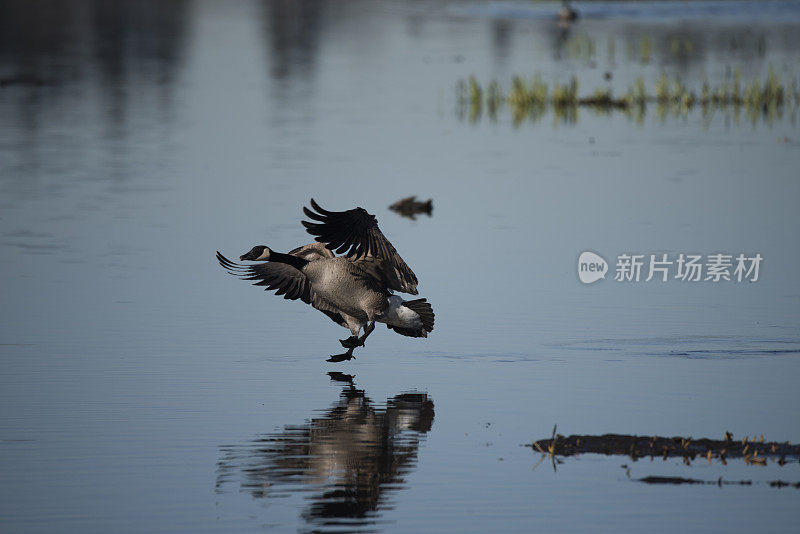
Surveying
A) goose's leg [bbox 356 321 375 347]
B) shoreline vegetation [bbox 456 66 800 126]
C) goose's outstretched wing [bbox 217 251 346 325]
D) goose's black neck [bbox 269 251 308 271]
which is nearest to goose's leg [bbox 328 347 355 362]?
goose's leg [bbox 356 321 375 347]

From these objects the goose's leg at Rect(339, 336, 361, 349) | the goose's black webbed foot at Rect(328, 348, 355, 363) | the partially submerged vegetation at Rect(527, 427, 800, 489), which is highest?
the partially submerged vegetation at Rect(527, 427, 800, 489)

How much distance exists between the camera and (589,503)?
898 centimetres

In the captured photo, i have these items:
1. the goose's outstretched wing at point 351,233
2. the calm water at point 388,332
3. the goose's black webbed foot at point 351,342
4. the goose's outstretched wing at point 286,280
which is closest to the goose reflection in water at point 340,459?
the calm water at point 388,332

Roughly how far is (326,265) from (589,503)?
450 centimetres

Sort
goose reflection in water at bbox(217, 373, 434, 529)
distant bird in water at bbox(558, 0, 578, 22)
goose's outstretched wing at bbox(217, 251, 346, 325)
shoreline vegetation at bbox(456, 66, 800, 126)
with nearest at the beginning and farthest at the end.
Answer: goose reflection in water at bbox(217, 373, 434, 529), goose's outstretched wing at bbox(217, 251, 346, 325), shoreline vegetation at bbox(456, 66, 800, 126), distant bird in water at bbox(558, 0, 578, 22)

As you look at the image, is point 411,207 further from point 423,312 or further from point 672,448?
point 672,448

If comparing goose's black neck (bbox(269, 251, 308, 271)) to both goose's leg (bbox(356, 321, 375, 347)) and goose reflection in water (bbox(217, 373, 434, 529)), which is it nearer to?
goose's leg (bbox(356, 321, 375, 347))

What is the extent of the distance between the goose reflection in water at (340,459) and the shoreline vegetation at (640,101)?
84.8 feet

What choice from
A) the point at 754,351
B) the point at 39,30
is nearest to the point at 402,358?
the point at 754,351

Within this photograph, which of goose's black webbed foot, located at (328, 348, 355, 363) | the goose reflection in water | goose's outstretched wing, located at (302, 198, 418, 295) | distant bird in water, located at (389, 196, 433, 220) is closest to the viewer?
the goose reflection in water

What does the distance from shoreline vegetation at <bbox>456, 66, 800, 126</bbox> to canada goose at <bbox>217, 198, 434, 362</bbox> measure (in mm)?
23855

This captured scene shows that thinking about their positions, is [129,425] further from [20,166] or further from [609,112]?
[609,112]

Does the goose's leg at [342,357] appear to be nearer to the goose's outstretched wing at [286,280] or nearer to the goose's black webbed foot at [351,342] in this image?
the goose's black webbed foot at [351,342]

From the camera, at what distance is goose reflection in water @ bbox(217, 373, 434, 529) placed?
908 centimetres
